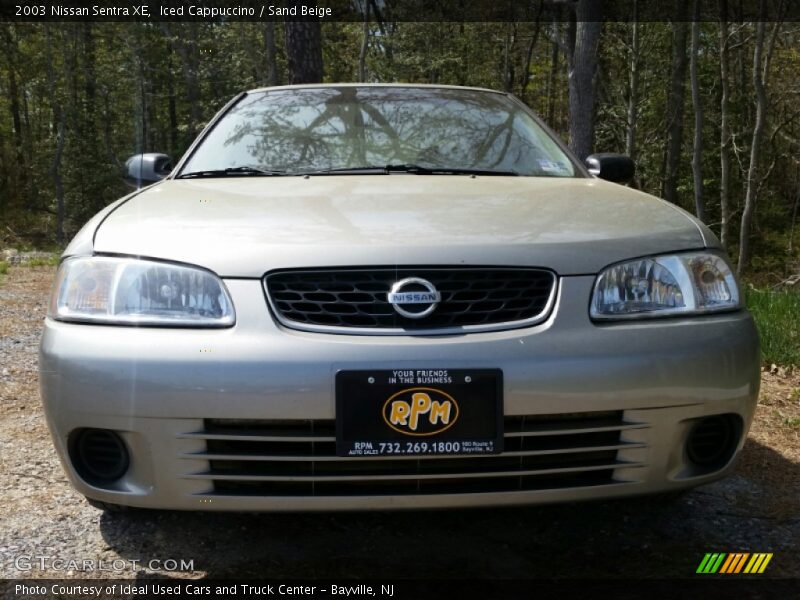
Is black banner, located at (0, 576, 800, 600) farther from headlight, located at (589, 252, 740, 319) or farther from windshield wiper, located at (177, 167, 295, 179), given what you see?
windshield wiper, located at (177, 167, 295, 179)

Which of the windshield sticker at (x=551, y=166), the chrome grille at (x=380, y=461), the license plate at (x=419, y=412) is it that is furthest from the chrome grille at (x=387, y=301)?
the windshield sticker at (x=551, y=166)

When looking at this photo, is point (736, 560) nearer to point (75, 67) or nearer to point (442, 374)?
point (442, 374)

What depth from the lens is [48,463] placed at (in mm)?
3129

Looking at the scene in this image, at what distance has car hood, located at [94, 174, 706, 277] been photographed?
Answer: 1994 millimetres

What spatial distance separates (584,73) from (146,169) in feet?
23.5

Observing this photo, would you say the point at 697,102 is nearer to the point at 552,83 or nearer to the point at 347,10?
the point at 347,10

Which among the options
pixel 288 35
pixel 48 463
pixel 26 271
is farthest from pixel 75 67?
pixel 48 463

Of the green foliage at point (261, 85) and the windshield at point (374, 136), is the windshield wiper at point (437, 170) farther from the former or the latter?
the green foliage at point (261, 85)

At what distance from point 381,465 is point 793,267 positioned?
2017cm

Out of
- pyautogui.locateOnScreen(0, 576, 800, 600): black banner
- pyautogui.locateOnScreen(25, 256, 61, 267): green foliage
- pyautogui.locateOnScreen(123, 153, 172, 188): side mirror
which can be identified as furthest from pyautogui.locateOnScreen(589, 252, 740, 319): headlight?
pyautogui.locateOnScreen(25, 256, 61, 267): green foliage

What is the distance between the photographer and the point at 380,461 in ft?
6.25

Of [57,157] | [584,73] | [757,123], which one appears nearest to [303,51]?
[584,73]

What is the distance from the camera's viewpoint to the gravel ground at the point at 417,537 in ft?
7.39

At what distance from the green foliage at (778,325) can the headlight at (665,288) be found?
8.02 feet
